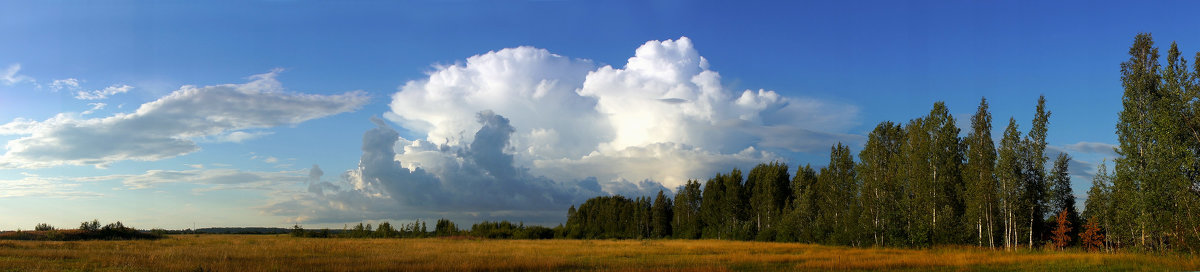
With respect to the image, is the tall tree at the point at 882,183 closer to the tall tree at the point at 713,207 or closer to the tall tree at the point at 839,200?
the tall tree at the point at 839,200

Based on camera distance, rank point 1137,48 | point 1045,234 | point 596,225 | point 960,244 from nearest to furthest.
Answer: point 1137,48, point 960,244, point 1045,234, point 596,225

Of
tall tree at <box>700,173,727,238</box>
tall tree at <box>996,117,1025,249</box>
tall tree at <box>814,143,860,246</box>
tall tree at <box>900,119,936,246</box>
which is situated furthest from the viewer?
tall tree at <box>700,173,727,238</box>

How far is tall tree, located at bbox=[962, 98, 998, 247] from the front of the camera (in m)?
43.3

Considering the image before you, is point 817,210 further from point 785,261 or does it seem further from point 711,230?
point 785,261

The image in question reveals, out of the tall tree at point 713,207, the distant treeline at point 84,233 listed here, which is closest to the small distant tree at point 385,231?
the distant treeline at point 84,233

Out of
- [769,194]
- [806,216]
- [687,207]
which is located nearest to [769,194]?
[769,194]

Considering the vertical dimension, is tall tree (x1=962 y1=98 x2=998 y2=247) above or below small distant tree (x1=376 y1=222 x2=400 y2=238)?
above

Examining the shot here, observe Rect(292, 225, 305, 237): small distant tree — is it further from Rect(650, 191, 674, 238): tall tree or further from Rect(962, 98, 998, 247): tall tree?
Rect(962, 98, 998, 247): tall tree

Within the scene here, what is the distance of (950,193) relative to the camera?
48.7 metres

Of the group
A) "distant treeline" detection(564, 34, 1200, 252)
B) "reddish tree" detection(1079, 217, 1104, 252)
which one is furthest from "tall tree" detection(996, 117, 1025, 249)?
"reddish tree" detection(1079, 217, 1104, 252)

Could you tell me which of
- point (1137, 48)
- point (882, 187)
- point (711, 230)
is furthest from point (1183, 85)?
point (711, 230)

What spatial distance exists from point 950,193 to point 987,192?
559 centimetres

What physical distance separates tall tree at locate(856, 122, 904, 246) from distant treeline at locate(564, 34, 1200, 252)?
0.34ft

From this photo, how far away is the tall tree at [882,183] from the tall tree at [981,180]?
620 cm
